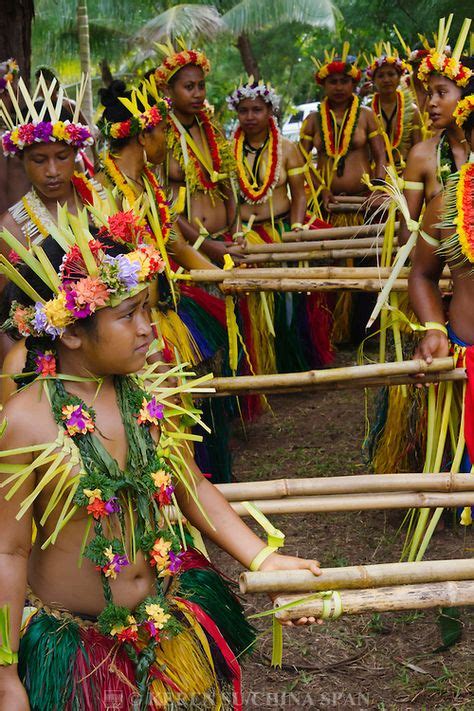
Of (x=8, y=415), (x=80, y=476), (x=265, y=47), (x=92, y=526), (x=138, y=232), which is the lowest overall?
(x=265, y=47)

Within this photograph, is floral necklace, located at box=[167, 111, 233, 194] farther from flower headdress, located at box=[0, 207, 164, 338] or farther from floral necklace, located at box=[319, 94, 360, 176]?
flower headdress, located at box=[0, 207, 164, 338]

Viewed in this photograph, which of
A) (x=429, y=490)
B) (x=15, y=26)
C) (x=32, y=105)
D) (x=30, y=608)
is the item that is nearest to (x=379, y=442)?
(x=429, y=490)

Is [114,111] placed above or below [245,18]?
above

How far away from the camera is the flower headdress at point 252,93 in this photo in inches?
235

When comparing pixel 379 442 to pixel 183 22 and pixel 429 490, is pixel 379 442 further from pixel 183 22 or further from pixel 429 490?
pixel 183 22

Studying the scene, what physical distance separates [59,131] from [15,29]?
2.74 metres

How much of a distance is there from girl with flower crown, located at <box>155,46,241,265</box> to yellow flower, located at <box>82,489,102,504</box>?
11.0 ft

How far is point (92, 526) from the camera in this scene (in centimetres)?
199

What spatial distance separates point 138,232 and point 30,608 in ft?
2.95

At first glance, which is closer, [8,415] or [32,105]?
[8,415]

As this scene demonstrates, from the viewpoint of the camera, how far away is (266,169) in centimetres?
616

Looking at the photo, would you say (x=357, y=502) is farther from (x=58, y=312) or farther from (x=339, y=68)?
(x=339, y=68)

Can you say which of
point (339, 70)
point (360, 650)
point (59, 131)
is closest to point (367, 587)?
point (360, 650)

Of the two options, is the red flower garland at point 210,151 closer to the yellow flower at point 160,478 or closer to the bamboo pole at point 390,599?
the yellow flower at point 160,478
